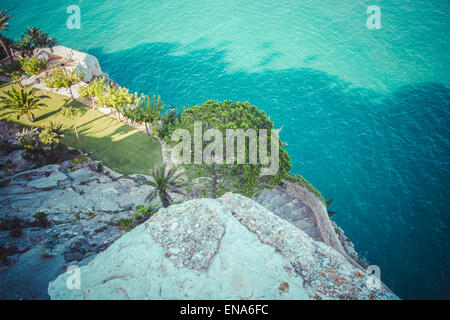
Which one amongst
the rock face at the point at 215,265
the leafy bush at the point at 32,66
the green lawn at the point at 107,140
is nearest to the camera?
the rock face at the point at 215,265

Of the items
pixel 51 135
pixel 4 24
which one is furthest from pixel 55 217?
pixel 4 24

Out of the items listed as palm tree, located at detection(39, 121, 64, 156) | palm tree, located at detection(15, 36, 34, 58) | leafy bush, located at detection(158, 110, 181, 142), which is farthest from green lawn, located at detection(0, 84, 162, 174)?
palm tree, located at detection(15, 36, 34, 58)

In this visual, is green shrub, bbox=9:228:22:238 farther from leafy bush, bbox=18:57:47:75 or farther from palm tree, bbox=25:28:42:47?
palm tree, bbox=25:28:42:47

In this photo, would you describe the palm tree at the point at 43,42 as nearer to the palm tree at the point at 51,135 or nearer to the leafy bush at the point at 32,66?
the leafy bush at the point at 32,66

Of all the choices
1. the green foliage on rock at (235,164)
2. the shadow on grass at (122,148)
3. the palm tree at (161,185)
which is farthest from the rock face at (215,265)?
the shadow on grass at (122,148)

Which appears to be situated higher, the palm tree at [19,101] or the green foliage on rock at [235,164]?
the palm tree at [19,101]

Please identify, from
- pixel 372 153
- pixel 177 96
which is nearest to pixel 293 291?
pixel 372 153

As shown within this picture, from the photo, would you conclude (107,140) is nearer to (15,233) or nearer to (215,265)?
(15,233)
